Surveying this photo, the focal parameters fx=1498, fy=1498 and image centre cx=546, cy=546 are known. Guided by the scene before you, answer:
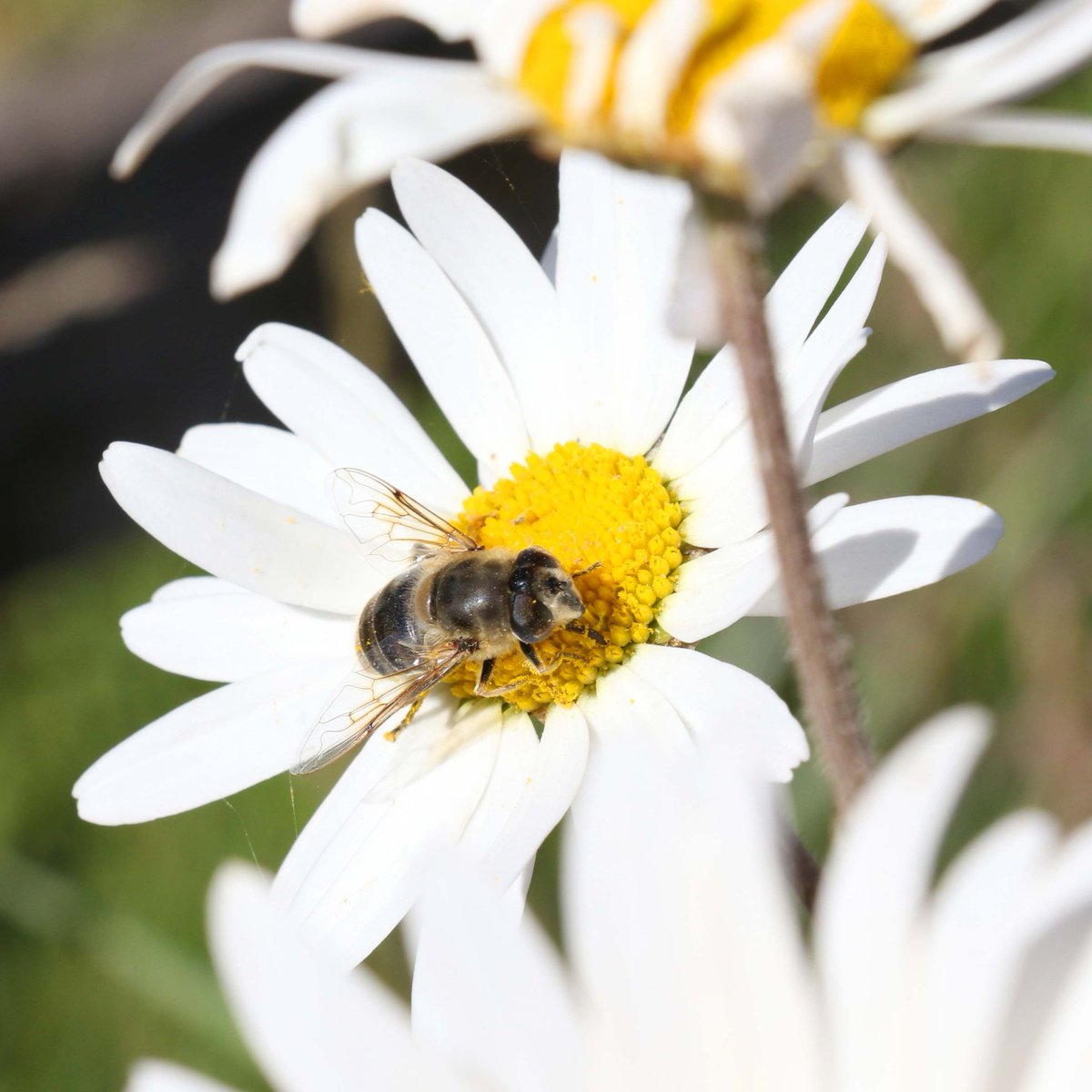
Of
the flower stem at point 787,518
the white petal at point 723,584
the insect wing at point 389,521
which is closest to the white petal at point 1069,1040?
the flower stem at point 787,518

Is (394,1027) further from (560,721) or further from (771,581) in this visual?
(560,721)

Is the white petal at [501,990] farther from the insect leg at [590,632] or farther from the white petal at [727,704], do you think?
the insect leg at [590,632]

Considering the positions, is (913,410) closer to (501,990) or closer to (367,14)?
(367,14)

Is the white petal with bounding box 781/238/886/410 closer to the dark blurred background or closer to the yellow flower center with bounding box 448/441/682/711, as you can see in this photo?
the yellow flower center with bounding box 448/441/682/711

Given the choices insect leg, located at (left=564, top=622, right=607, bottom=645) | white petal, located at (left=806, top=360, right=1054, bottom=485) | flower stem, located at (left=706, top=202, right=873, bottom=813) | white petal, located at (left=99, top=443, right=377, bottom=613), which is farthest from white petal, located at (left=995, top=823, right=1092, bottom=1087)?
white petal, located at (left=99, top=443, right=377, bottom=613)

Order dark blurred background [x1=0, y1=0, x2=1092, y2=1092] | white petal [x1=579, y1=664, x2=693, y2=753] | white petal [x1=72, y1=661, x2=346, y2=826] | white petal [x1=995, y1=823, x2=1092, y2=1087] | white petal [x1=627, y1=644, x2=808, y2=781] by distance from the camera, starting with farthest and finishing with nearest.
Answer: dark blurred background [x1=0, y1=0, x2=1092, y2=1092], white petal [x1=72, y1=661, x2=346, y2=826], white petal [x1=579, y1=664, x2=693, y2=753], white petal [x1=627, y1=644, x2=808, y2=781], white petal [x1=995, y1=823, x2=1092, y2=1087]

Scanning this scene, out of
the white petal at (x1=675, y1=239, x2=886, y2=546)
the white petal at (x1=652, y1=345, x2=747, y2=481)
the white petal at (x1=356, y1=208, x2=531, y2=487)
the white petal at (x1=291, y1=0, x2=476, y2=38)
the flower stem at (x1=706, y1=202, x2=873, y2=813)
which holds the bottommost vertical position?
the flower stem at (x1=706, y1=202, x2=873, y2=813)

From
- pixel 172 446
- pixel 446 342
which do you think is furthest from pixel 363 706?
pixel 172 446
